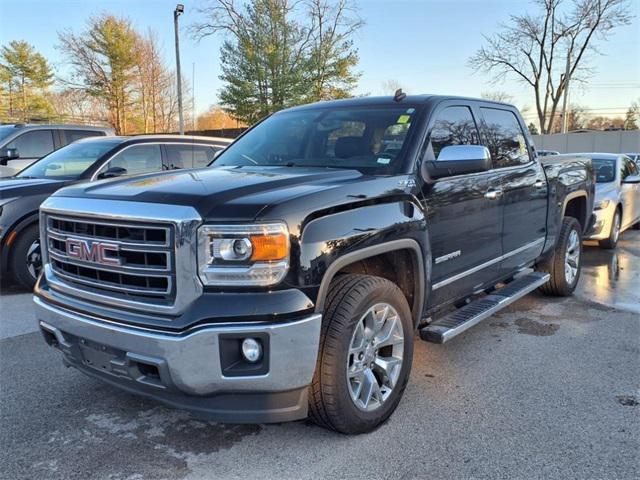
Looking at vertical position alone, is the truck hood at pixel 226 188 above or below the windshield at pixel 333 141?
below

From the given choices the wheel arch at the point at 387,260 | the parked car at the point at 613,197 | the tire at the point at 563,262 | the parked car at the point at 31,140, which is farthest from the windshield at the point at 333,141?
the parked car at the point at 31,140

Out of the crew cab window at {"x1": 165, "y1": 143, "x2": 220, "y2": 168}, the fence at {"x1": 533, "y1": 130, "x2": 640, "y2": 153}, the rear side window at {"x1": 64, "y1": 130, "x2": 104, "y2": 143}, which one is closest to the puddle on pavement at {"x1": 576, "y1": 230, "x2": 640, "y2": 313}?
the crew cab window at {"x1": 165, "y1": 143, "x2": 220, "y2": 168}

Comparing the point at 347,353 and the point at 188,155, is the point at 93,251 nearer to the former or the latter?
the point at 347,353

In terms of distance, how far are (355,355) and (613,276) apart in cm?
558

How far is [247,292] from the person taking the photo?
8.18ft

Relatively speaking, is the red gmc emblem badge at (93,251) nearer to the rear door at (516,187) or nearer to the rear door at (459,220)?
the rear door at (459,220)

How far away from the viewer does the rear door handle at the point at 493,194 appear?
4.15 metres

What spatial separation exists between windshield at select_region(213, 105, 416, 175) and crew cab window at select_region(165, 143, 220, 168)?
3457 millimetres

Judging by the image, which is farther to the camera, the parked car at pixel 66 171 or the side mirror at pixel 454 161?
the parked car at pixel 66 171

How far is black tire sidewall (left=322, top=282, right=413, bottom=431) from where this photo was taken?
2.76m

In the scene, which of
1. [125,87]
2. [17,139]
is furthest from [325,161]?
[125,87]

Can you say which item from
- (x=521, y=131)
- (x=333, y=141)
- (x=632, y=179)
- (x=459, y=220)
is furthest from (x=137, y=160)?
(x=632, y=179)

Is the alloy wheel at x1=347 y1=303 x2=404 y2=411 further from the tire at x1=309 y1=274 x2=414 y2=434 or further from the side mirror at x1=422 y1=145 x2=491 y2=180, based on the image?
the side mirror at x1=422 y1=145 x2=491 y2=180

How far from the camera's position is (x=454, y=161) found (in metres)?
3.52
